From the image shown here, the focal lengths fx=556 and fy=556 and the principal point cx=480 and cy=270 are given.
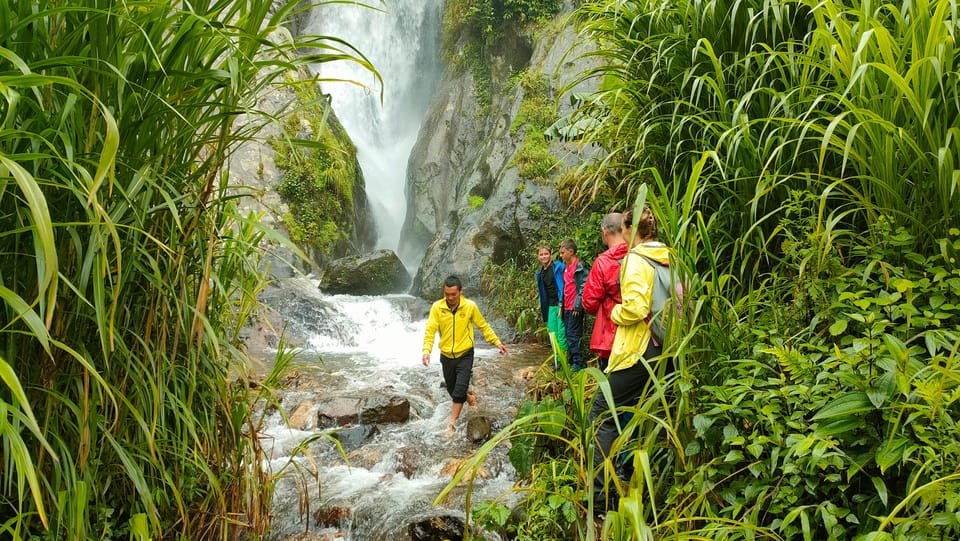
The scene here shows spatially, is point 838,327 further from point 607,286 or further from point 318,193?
point 318,193

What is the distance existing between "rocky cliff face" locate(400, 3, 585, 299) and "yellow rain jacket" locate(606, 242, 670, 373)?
409 centimetres

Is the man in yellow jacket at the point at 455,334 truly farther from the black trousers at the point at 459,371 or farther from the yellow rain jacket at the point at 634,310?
the yellow rain jacket at the point at 634,310

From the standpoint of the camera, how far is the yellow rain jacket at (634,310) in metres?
2.71

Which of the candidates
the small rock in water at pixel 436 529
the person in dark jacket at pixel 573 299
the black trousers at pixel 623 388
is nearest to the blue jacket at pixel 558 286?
the person in dark jacket at pixel 573 299

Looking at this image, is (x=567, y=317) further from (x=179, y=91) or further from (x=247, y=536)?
(x=179, y=91)

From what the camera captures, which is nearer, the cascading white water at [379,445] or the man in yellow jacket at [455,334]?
the cascading white water at [379,445]

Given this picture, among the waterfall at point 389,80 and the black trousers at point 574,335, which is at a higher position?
the waterfall at point 389,80

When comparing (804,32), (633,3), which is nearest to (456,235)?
(633,3)

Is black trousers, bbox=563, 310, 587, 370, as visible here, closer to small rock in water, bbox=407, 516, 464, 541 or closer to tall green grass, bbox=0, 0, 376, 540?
small rock in water, bbox=407, 516, 464, 541

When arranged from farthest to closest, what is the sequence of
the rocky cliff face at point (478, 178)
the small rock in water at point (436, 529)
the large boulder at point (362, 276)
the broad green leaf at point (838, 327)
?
the large boulder at point (362, 276), the rocky cliff face at point (478, 178), the small rock in water at point (436, 529), the broad green leaf at point (838, 327)

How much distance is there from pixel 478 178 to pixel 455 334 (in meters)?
8.97

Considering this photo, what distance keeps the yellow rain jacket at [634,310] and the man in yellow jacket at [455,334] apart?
256 cm

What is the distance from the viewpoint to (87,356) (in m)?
1.57

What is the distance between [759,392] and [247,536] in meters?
2.11
